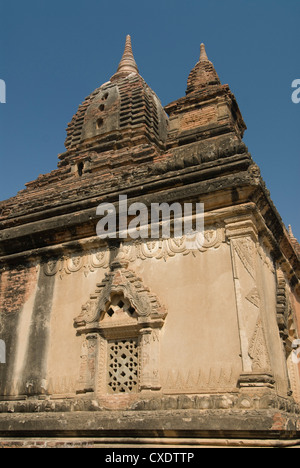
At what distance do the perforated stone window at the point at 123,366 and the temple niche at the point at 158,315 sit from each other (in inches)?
0.8

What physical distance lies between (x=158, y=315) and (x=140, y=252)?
4.69 ft

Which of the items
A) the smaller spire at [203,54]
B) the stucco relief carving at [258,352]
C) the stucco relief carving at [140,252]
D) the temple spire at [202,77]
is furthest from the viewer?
the smaller spire at [203,54]

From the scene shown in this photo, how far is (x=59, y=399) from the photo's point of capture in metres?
7.96

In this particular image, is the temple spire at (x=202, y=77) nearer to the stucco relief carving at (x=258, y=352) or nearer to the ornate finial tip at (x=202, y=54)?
the ornate finial tip at (x=202, y=54)

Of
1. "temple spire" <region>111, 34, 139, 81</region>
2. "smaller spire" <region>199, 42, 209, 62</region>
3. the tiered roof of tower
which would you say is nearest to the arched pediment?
the tiered roof of tower

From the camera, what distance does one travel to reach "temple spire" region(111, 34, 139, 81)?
58.6ft

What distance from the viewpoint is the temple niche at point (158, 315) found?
671 cm

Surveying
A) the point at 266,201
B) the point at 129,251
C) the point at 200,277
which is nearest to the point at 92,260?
the point at 129,251

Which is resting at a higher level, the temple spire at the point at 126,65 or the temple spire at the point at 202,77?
the temple spire at the point at 126,65

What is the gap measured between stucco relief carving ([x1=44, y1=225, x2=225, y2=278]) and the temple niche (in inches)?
1.0

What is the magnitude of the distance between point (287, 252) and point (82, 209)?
16.9 ft

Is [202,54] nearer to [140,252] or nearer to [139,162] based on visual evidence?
[139,162]

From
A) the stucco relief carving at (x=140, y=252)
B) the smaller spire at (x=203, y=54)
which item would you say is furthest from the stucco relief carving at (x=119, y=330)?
the smaller spire at (x=203, y=54)

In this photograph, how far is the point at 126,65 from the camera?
62.0 ft
